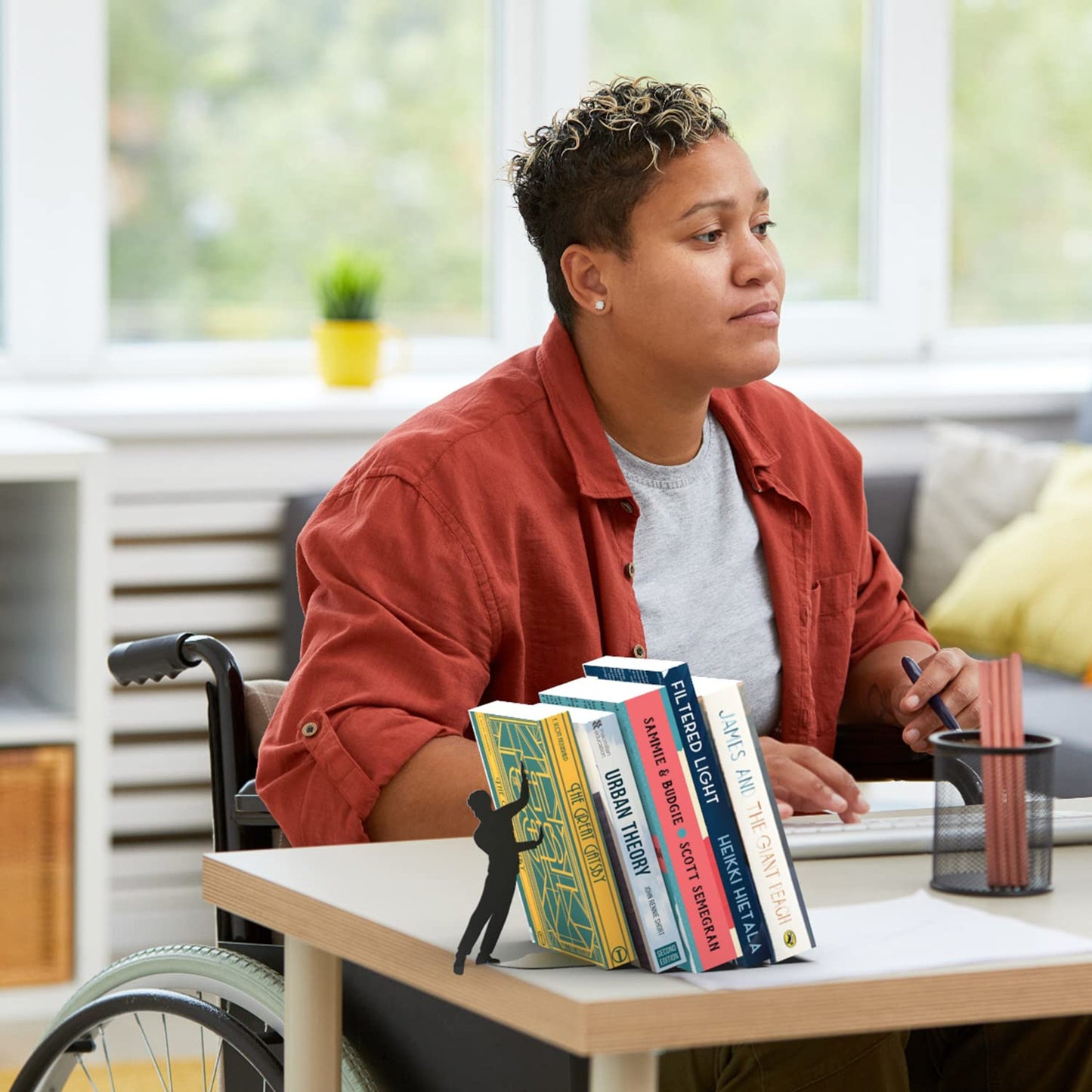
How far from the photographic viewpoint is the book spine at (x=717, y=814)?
105 cm

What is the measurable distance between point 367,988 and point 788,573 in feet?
1.97

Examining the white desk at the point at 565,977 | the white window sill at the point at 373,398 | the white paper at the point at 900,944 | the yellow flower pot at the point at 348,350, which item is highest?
the yellow flower pot at the point at 348,350

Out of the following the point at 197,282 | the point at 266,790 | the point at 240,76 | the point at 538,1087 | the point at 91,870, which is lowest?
the point at 91,870

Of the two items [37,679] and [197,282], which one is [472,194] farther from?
[37,679]

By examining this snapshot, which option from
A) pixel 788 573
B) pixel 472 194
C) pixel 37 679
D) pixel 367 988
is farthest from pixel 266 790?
pixel 472 194

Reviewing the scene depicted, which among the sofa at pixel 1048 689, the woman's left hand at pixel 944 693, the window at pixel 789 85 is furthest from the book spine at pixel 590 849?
the window at pixel 789 85

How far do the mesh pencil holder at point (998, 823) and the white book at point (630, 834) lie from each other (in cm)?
27

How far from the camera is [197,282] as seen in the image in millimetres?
3537

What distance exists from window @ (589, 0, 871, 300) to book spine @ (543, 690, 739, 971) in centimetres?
281

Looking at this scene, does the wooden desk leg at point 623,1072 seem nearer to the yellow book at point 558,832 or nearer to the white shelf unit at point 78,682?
the yellow book at point 558,832

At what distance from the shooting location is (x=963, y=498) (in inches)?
136

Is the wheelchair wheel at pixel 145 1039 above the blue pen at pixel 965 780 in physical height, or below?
below

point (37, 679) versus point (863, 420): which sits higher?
point (863, 420)

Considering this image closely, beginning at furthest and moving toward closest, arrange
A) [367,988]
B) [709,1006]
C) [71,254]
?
[71,254] → [367,988] → [709,1006]
